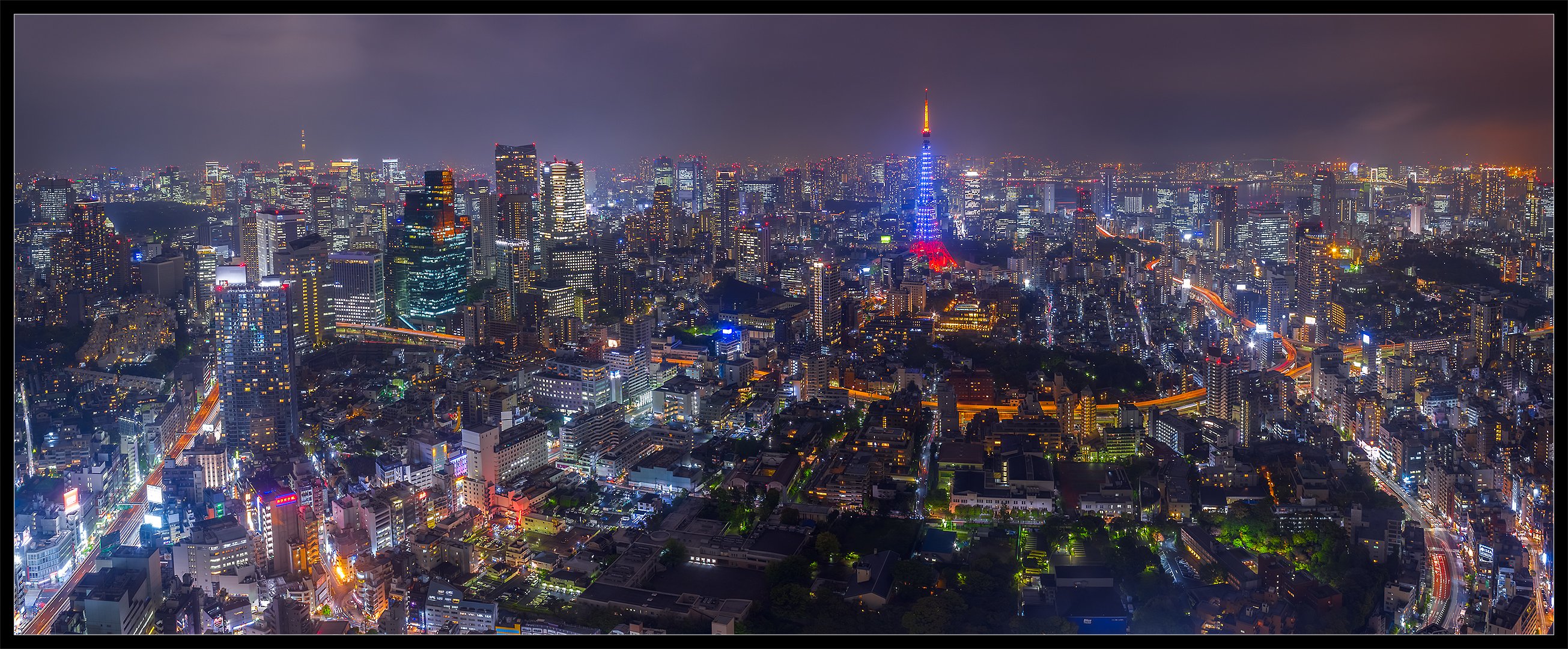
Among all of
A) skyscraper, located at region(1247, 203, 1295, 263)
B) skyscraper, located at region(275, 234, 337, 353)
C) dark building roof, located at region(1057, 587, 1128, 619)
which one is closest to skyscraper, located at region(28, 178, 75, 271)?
skyscraper, located at region(275, 234, 337, 353)

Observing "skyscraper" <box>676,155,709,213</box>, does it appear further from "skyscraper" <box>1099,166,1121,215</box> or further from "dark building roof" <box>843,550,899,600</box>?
"dark building roof" <box>843,550,899,600</box>

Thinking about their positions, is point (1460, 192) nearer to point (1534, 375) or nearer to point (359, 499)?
point (1534, 375)

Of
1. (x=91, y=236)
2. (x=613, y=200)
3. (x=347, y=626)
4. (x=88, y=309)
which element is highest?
(x=613, y=200)

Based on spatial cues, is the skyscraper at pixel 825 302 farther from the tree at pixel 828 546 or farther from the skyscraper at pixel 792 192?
the tree at pixel 828 546

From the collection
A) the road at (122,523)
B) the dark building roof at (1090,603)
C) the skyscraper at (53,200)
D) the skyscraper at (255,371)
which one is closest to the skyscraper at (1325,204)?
the dark building roof at (1090,603)

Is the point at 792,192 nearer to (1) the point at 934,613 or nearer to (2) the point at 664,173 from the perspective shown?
(2) the point at 664,173

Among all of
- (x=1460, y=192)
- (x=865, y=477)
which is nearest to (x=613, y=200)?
(x=865, y=477)
